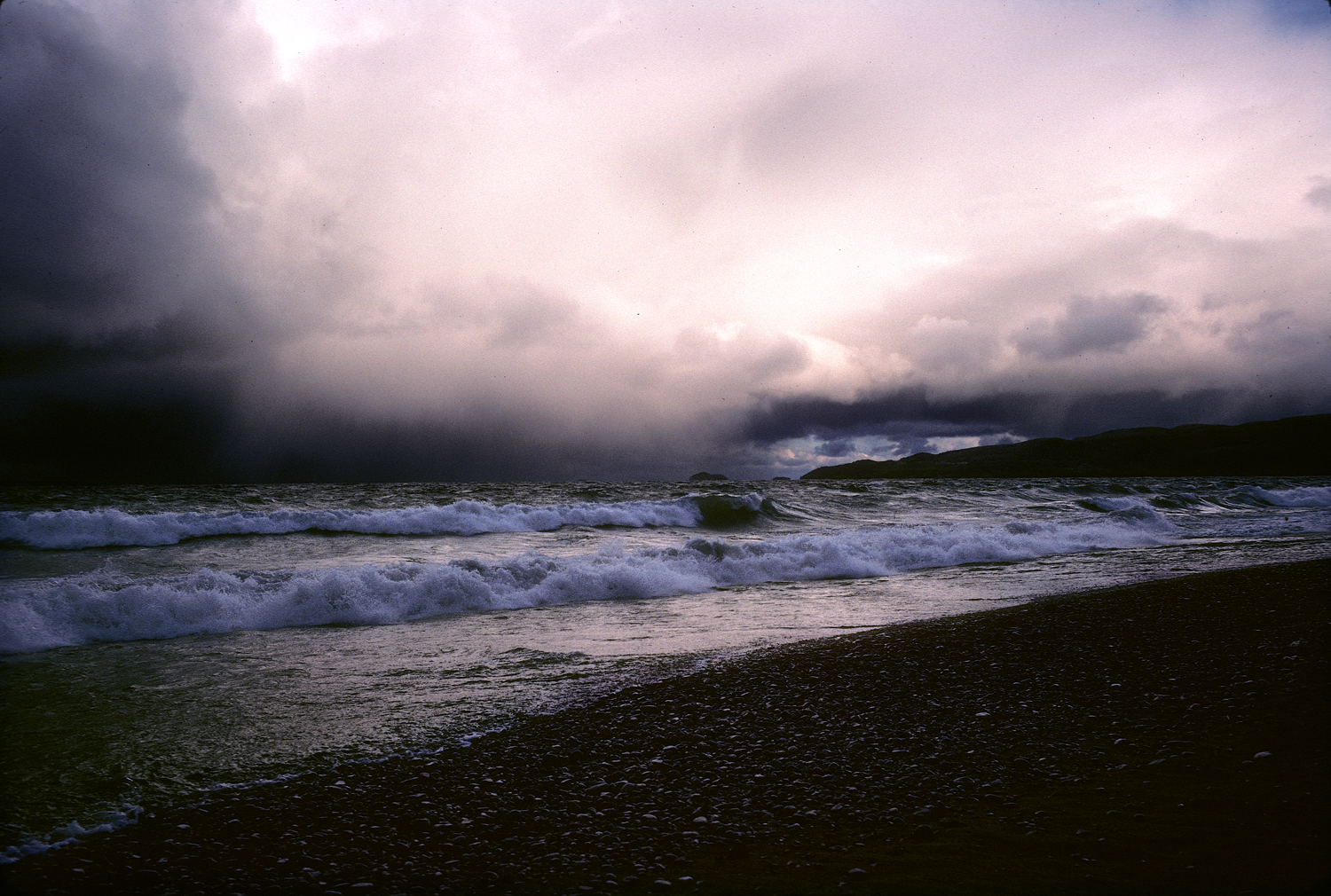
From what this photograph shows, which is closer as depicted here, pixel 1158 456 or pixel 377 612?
pixel 377 612

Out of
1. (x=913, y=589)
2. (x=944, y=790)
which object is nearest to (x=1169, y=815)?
(x=944, y=790)

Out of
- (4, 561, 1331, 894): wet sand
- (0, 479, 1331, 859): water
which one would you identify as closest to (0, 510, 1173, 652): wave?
(0, 479, 1331, 859): water

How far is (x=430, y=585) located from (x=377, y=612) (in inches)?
39.4

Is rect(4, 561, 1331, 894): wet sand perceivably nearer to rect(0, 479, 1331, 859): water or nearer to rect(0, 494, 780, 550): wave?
rect(0, 479, 1331, 859): water

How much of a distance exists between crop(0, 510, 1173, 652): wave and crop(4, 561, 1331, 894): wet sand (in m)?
5.59

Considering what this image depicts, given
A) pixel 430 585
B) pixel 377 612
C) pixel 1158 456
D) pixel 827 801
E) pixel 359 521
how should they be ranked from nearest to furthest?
pixel 827 801 < pixel 377 612 < pixel 430 585 < pixel 359 521 < pixel 1158 456

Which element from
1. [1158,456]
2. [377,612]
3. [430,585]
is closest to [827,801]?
[377,612]

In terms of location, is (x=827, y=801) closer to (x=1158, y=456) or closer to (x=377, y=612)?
(x=377, y=612)

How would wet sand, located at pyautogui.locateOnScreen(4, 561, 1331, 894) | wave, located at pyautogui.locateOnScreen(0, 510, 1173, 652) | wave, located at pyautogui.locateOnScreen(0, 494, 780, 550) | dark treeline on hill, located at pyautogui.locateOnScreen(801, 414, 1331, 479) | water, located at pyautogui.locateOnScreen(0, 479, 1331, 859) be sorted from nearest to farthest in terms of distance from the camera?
wet sand, located at pyautogui.locateOnScreen(4, 561, 1331, 894) < water, located at pyautogui.locateOnScreen(0, 479, 1331, 859) < wave, located at pyautogui.locateOnScreen(0, 510, 1173, 652) < wave, located at pyautogui.locateOnScreen(0, 494, 780, 550) < dark treeline on hill, located at pyautogui.locateOnScreen(801, 414, 1331, 479)

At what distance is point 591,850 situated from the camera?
323 cm

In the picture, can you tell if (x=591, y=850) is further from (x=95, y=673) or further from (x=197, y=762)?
(x=95, y=673)

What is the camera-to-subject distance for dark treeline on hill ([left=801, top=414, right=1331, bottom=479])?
94500 millimetres

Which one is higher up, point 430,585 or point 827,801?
point 430,585

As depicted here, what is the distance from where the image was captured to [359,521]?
20.6m
